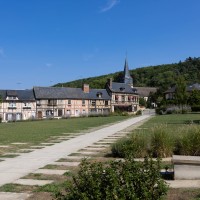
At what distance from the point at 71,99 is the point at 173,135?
209 feet

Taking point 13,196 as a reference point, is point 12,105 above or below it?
above

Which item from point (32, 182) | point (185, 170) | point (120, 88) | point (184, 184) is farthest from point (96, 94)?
point (184, 184)

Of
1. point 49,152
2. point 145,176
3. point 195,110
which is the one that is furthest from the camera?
point 195,110

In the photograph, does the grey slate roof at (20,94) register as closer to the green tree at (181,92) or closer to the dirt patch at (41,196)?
the green tree at (181,92)

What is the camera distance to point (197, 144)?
1071 cm

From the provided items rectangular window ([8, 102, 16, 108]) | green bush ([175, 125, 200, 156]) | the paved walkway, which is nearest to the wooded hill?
rectangular window ([8, 102, 16, 108])

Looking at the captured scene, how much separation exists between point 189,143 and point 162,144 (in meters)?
1.03

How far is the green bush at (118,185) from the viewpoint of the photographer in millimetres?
4090

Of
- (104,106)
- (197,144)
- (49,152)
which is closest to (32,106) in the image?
(104,106)

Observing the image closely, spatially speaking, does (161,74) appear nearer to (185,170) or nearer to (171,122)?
(171,122)

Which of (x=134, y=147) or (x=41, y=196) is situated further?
(x=134, y=147)

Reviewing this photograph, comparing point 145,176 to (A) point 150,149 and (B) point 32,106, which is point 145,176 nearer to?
(A) point 150,149

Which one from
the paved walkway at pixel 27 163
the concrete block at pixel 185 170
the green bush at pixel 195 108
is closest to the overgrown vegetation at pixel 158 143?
the paved walkway at pixel 27 163

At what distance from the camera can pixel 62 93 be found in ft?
246
